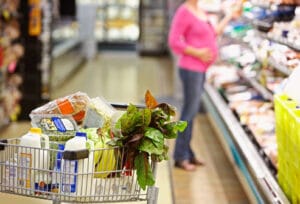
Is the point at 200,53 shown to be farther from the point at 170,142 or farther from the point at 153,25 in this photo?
the point at 153,25

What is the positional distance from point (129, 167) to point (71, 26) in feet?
28.4

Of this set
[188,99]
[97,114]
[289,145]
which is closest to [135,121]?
[97,114]

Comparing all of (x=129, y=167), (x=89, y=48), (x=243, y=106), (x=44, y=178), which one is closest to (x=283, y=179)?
(x=129, y=167)

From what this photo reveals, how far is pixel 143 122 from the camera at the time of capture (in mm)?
2275

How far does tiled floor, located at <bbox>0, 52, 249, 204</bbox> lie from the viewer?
426 cm

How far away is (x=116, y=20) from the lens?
14.6 meters

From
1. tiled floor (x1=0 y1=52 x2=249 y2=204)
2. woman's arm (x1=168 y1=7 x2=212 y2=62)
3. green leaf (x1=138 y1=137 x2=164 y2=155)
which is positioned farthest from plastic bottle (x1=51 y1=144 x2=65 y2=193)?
woman's arm (x1=168 y1=7 x2=212 y2=62)

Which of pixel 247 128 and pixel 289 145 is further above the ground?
pixel 289 145

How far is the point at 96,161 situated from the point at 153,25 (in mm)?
11899

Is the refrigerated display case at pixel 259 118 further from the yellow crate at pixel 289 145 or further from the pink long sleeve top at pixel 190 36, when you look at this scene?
the pink long sleeve top at pixel 190 36

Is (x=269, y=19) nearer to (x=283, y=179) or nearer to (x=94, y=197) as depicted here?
(x=283, y=179)

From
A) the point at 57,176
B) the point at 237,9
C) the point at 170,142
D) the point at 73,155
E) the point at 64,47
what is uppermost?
the point at 237,9

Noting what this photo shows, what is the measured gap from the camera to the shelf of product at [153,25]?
1393cm

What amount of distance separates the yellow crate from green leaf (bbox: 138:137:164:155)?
735 millimetres
